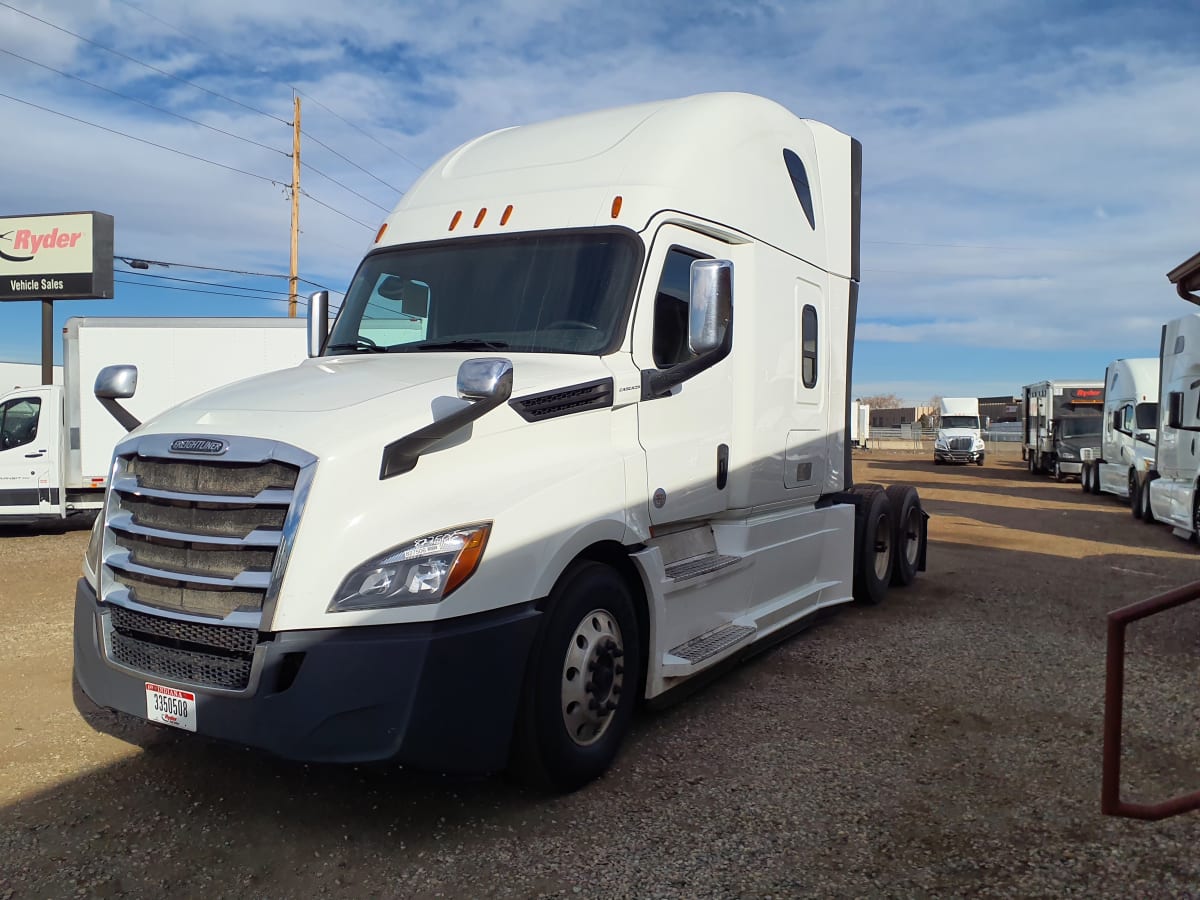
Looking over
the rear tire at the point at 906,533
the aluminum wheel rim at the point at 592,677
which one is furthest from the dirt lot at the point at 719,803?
the rear tire at the point at 906,533

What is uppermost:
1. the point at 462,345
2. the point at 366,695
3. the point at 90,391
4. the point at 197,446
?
the point at 462,345

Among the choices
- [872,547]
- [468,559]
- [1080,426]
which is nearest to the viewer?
[468,559]

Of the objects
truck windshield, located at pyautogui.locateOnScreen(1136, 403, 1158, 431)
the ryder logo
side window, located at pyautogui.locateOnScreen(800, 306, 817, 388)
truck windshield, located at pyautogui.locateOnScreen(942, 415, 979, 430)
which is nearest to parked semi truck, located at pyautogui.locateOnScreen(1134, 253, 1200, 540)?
truck windshield, located at pyautogui.locateOnScreen(1136, 403, 1158, 431)

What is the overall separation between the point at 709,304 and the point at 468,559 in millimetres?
1780

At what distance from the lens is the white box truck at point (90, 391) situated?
45.8 ft

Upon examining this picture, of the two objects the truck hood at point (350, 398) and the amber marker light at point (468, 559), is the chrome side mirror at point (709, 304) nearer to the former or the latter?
the truck hood at point (350, 398)

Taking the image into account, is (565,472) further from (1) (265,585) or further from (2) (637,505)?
(1) (265,585)

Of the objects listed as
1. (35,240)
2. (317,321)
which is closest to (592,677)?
(317,321)

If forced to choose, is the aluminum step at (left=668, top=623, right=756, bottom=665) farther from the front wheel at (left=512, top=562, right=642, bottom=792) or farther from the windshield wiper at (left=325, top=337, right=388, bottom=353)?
the windshield wiper at (left=325, top=337, right=388, bottom=353)

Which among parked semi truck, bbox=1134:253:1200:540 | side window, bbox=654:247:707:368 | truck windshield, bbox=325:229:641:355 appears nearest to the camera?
truck windshield, bbox=325:229:641:355

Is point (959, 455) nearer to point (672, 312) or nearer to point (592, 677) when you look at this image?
point (672, 312)

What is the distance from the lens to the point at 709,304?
459cm

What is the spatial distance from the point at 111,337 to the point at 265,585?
13.2 m

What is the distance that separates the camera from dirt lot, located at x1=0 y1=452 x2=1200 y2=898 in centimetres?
362
